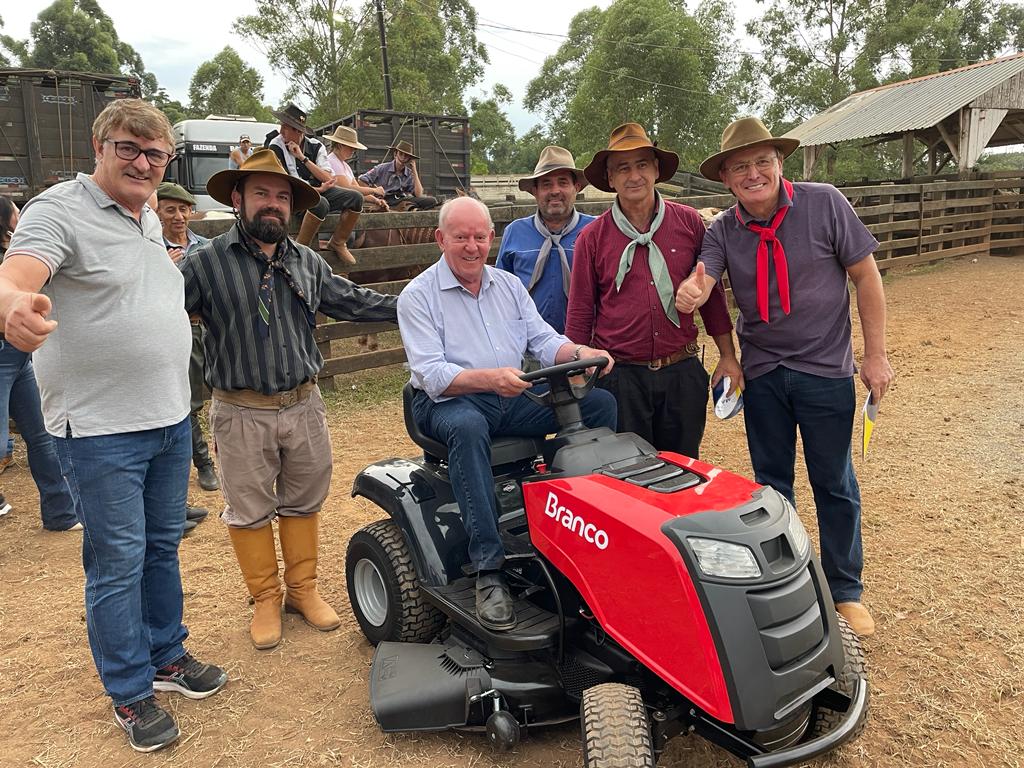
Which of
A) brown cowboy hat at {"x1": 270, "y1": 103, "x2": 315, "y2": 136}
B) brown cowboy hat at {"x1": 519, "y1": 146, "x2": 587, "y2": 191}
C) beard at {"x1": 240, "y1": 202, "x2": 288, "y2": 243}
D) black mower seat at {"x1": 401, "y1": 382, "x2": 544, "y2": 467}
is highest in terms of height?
brown cowboy hat at {"x1": 270, "y1": 103, "x2": 315, "y2": 136}

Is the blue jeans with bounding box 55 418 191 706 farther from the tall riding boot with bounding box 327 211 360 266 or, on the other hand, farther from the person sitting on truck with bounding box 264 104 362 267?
the tall riding boot with bounding box 327 211 360 266

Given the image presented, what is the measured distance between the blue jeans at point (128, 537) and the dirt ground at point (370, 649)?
0.35m

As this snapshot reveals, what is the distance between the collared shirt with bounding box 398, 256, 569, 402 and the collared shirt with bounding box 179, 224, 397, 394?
542 mm

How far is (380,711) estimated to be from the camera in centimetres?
261

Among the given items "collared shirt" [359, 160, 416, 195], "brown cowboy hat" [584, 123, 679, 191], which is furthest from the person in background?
"collared shirt" [359, 160, 416, 195]

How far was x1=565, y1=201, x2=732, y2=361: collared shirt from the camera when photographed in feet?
11.0

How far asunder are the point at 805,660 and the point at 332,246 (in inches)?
234

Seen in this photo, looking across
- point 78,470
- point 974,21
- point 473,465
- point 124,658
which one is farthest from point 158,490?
point 974,21

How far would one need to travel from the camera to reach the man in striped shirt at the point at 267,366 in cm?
313

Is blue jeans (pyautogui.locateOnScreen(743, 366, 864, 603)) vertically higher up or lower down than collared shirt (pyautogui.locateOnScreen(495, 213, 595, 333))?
lower down

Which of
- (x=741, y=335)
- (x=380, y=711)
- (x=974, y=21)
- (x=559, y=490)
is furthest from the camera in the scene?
(x=974, y=21)

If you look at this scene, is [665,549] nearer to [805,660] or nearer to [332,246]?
[805,660]

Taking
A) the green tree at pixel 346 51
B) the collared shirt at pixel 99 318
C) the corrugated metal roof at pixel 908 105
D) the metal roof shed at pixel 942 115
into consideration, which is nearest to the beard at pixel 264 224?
the collared shirt at pixel 99 318

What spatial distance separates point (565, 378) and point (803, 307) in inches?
45.5
